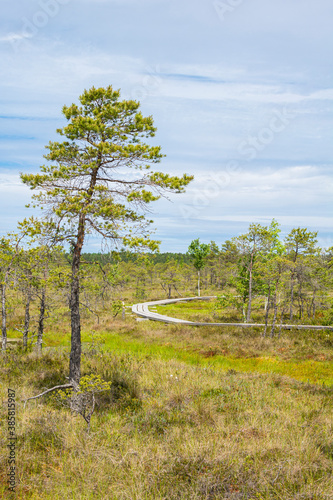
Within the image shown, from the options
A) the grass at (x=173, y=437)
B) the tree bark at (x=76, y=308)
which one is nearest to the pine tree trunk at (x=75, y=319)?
the tree bark at (x=76, y=308)

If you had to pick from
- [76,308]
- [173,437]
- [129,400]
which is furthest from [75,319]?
[173,437]

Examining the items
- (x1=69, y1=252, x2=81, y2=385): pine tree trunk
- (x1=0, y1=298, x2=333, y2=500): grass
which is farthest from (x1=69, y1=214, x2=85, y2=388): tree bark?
(x1=0, y1=298, x2=333, y2=500): grass

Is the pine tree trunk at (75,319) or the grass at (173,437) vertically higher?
the pine tree trunk at (75,319)

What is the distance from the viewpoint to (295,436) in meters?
6.25

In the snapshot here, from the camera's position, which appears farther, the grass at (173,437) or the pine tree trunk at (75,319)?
the pine tree trunk at (75,319)

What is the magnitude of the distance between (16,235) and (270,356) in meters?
14.6

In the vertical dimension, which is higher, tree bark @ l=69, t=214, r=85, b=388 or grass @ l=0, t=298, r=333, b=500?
tree bark @ l=69, t=214, r=85, b=388

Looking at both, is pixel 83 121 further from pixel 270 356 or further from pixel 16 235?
pixel 270 356

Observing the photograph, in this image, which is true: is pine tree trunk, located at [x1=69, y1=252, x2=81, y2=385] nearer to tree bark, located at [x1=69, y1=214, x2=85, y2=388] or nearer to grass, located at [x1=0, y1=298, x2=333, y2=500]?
tree bark, located at [x1=69, y1=214, x2=85, y2=388]

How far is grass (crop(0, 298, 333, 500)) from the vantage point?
15.0 feet

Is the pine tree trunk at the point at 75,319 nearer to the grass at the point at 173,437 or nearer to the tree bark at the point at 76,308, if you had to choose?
the tree bark at the point at 76,308

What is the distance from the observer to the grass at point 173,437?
15.0 feet

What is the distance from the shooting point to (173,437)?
20.2 ft

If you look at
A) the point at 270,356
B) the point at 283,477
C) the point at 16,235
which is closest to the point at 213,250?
the point at 270,356
